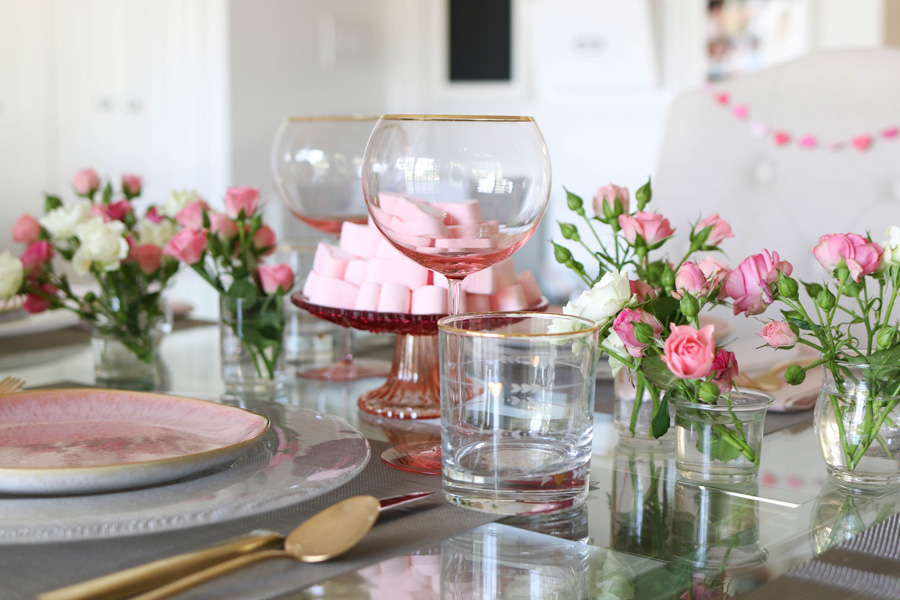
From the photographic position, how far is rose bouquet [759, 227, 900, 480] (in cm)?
59

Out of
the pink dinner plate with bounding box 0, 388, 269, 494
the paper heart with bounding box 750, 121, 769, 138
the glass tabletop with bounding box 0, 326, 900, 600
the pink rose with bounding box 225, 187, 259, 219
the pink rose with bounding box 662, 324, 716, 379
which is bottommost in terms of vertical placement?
the glass tabletop with bounding box 0, 326, 900, 600

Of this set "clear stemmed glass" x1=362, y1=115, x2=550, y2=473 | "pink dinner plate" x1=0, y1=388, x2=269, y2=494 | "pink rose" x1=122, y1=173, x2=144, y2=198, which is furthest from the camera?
A: "pink rose" x1=122, y1=173, x2=144, y2=198

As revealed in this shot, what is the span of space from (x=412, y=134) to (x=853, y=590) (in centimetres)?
35

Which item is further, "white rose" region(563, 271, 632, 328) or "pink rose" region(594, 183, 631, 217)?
"pink rose" region(594, 183, 631, 217)

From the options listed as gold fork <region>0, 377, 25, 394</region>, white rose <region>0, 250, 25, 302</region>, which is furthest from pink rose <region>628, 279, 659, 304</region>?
white rose <region>0, 250, 25, 302</region>

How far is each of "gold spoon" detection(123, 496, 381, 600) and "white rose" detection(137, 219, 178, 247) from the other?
1.74ft

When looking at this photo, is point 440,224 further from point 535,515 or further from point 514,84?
point 514,84

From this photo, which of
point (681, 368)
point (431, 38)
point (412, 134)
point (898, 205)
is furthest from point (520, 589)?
point (431, 38)

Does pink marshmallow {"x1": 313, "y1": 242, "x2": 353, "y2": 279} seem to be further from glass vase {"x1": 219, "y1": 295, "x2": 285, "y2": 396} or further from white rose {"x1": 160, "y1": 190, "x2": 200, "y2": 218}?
white rose {"x1": 160, "y1": 190, "x2": 200, "y2": 218}

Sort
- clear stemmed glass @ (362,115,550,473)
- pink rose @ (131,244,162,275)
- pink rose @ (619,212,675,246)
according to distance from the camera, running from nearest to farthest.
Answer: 1. clear stemmed glass @ (362,115,550,473)
2. pink rose @ (619,212,675,246)
3. pink rose @ (131,244,162,275)

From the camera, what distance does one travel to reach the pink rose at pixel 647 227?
701 mm

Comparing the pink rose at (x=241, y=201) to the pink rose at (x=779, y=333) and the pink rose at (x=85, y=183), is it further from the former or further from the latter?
the pink rose at (x=779, y=333)

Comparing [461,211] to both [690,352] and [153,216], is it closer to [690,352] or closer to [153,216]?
[690,352]

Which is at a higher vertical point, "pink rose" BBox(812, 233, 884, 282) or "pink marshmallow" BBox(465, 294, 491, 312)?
"pink rose" BBox(812, 233, 884, 282)
